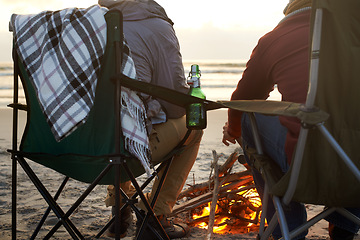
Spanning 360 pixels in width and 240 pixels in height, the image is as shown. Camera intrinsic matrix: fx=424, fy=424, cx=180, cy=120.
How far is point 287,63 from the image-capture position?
5.98ft

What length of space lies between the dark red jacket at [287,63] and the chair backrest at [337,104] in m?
0.16

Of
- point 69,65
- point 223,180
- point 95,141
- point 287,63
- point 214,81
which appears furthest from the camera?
point 214,81

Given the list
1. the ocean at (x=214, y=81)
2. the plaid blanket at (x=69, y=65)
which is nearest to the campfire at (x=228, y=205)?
the plaid blanket at (x=69, y=65)

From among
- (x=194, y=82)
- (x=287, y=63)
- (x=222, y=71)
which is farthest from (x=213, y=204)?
(x=222, y=71)

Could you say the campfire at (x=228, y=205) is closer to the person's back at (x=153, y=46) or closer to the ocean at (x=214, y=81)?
the person's back at (x=153, y=46)

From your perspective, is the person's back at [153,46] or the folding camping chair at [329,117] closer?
the folding camping chair at [329,117]

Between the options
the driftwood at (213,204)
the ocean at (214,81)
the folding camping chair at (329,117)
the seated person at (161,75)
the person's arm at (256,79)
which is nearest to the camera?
the folding camping chair at (329,117)

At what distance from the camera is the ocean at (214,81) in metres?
12.1

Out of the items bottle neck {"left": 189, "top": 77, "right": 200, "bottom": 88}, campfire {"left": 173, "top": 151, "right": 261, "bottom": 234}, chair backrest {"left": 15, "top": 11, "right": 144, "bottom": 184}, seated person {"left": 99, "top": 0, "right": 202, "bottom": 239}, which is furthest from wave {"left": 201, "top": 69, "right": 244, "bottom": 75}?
chair backrest {"left": 15, "top": 11, "right": 144, "bottom": 184}

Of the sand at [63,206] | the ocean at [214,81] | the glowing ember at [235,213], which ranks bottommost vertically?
the sand at [63,206]

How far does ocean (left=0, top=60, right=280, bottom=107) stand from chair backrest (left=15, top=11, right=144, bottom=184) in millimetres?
8582

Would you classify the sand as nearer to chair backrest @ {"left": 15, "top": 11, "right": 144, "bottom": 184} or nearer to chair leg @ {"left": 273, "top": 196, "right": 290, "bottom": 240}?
chair backrest @ {"left": 15, "top": 11, "right": 144, "bottom": 184}

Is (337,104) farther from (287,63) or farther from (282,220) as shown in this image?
(282,220)

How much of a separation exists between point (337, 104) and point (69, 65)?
1.19m
